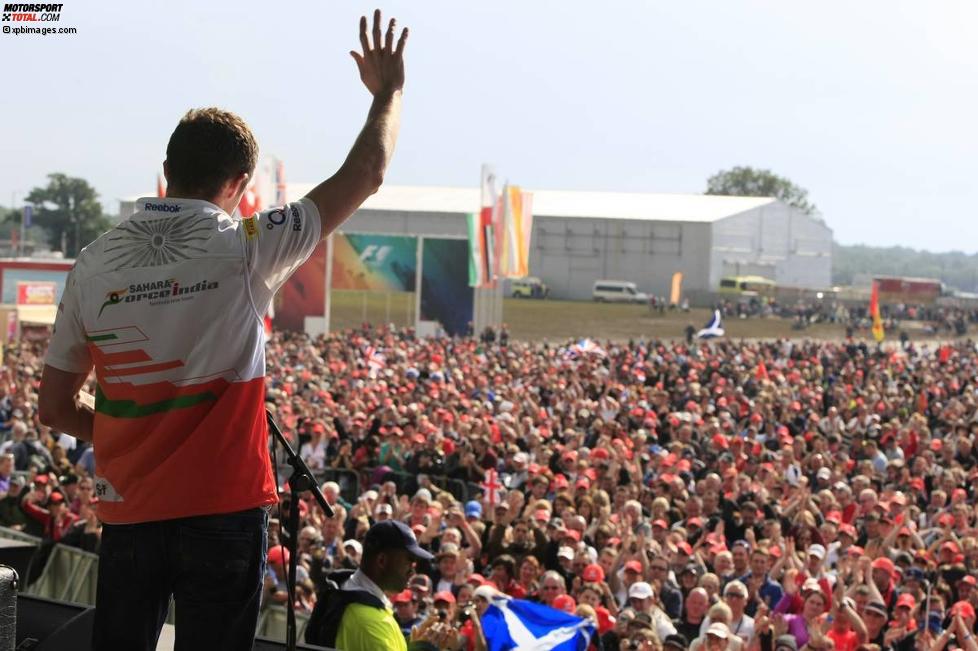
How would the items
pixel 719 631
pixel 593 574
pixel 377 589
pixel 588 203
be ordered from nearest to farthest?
1. pixel 377 589
2. pixel 719 631
3. pixel 593 574
4. pixel 588 203

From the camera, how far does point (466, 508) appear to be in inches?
435

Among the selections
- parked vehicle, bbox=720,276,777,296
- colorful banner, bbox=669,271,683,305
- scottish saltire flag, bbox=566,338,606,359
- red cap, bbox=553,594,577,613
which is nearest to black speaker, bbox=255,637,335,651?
red cap, bbox=553,594,577,613

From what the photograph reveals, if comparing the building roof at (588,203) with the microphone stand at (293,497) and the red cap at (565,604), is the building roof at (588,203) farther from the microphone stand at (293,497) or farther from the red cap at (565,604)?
the microphone stand at (293,497)

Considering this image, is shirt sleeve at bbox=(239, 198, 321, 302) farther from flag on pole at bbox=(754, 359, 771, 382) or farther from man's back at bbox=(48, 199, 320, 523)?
flag on pole at bbox=(754, 359, 771, 382)

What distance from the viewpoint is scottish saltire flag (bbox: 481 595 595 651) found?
715cm

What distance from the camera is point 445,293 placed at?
4059cm

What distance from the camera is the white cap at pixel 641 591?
25.6ft

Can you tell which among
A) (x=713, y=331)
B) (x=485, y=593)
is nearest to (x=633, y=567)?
(x=485, y=593)

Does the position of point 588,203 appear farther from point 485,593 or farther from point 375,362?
point 485,593

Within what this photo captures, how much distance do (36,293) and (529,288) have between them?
44.2 meters

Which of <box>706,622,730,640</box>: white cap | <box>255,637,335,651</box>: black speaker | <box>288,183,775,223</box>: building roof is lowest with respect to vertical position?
<box>706,622,730,640</box>: white cap

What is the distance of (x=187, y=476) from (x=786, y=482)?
1028cm

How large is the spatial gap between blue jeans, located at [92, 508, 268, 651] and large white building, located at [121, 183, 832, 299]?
77.6 m

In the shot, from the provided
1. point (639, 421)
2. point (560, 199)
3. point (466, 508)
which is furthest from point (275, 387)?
point (560, 199)
